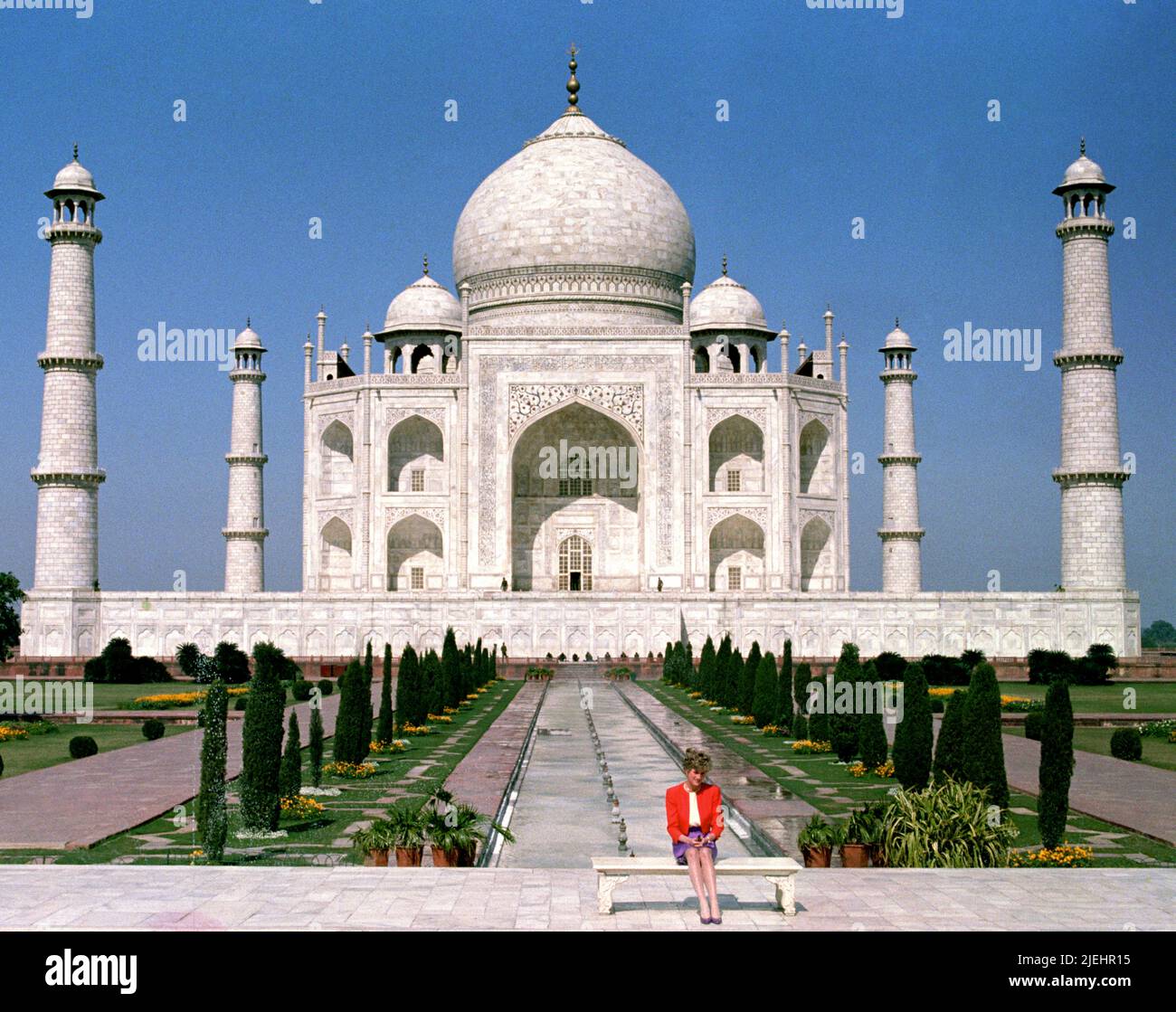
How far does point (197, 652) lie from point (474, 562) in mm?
8337

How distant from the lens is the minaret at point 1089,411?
30234 mm

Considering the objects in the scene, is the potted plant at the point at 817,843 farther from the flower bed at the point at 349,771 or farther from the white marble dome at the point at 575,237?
the white marble dome at the point at 575,237

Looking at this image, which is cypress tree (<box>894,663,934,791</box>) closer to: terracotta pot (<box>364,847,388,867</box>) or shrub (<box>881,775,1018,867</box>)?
shrub (<box>881,775,1018,867</box>)

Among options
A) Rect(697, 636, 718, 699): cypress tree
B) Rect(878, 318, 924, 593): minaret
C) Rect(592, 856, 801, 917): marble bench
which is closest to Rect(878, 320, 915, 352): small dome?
Rect(878, 318, 924, 593): minaret

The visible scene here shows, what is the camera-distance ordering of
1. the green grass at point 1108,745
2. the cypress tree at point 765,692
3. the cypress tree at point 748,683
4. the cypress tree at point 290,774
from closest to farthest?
the cypress tree at point 290,774 → the green grass at point 1108,745 → the cypress tree at point 765,692 → the cypress tree at point 748,683

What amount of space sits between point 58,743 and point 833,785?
8.89 m

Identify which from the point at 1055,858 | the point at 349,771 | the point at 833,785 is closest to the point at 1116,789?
the point at 833,785

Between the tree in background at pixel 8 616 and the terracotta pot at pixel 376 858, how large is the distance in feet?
67.2

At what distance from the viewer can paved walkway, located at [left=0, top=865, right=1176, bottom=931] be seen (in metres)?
6.51

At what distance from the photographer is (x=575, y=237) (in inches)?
1507

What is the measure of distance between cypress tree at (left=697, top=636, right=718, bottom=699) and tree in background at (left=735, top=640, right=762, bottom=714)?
2395mm

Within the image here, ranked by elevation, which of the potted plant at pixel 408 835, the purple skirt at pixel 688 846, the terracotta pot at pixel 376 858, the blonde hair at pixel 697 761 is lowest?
the terracotta pot at pixel 376 858

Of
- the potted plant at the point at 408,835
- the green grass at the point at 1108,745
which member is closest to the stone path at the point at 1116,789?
the green grass at the point at 1108,745

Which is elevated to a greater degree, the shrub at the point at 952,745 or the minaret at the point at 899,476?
the minaret at the point at 899,476
